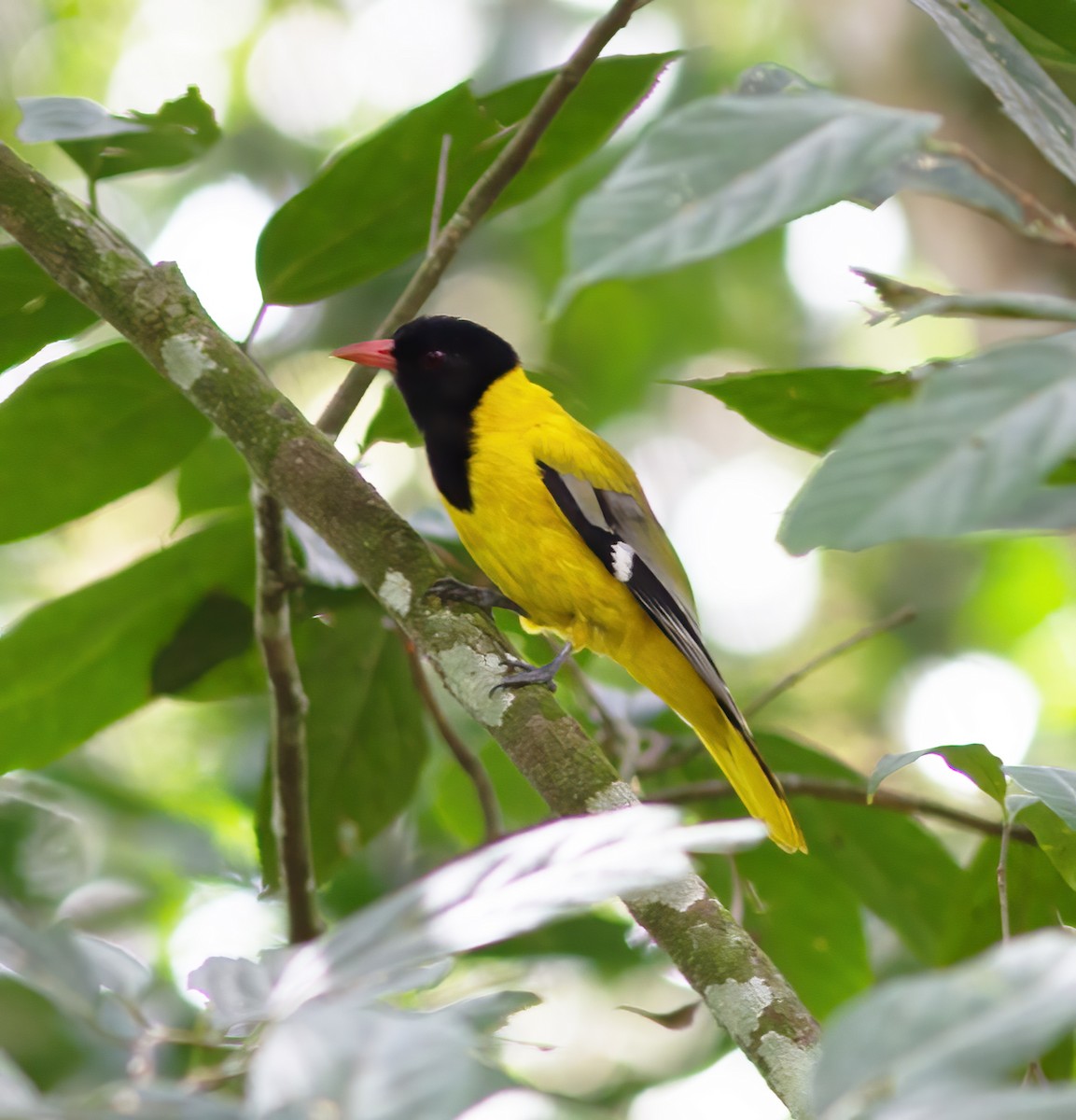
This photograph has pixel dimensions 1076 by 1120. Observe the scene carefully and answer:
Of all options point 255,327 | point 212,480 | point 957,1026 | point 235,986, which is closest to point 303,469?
point 255,327

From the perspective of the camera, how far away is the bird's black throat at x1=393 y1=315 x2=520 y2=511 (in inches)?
117

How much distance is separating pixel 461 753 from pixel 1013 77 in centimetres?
168

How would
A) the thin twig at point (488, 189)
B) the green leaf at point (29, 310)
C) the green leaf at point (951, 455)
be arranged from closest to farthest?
the green leaf at point (951, 455), the thin twig at point (488, 189), the green leaf at point (29, 310)

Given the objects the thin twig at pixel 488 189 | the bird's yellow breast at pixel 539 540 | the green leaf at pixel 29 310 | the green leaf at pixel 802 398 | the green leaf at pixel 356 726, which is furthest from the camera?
the bird's yellow breast at pixel 539 540

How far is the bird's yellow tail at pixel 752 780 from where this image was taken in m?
2.61

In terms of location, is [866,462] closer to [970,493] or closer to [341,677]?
[970,493]

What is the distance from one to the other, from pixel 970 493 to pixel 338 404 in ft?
5.27

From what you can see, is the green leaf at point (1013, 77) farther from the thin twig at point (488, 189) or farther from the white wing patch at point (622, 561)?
the white wing patch at point (622, 561)

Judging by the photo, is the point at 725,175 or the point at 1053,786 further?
the point at 1053,786

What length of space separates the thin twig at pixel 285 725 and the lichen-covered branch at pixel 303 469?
7.1 inches

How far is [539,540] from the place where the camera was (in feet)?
9.37

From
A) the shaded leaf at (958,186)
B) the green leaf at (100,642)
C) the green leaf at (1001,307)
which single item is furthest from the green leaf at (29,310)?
the green leaf at (1001,307)

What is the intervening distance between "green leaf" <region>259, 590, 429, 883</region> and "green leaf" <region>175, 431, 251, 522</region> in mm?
325

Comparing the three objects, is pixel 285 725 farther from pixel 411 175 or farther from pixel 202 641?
pixel 411 175
